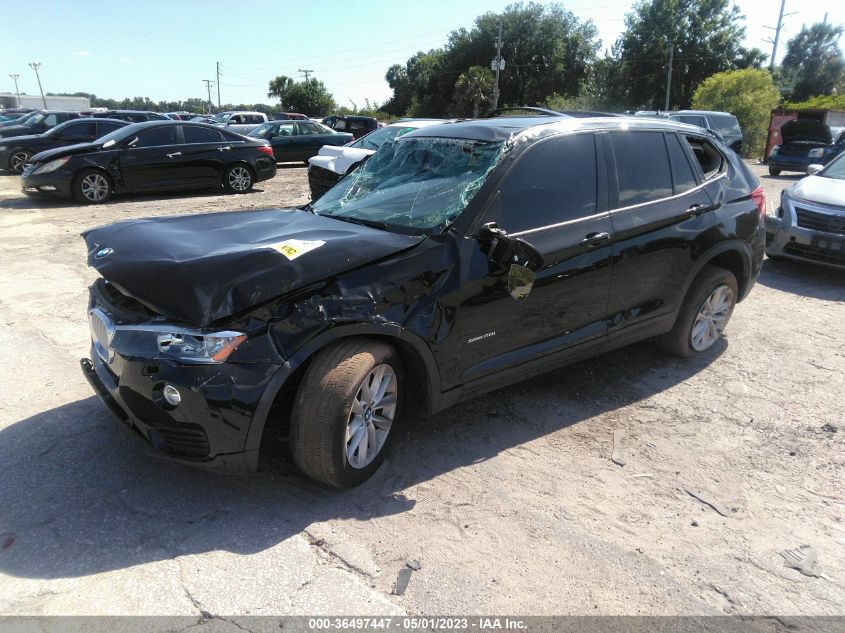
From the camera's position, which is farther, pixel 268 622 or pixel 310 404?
pixel 310 404

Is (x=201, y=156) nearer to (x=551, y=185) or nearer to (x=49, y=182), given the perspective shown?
(x=49, y=182)

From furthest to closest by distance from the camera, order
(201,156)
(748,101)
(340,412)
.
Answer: (748,101) → (201,156) → (340,412)

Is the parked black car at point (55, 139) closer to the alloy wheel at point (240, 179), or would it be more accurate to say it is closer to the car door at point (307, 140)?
the alloy wheel at point (240, 179)

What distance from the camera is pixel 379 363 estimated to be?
2961 millimetres

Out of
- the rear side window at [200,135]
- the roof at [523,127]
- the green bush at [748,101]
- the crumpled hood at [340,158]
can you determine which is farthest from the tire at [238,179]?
the green bush at [748,101]

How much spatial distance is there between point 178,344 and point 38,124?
18.9m

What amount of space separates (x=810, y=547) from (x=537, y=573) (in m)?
1.35

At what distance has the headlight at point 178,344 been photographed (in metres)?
2.58

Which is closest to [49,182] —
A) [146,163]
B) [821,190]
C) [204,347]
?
[146,163]

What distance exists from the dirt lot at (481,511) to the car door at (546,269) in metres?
0.58

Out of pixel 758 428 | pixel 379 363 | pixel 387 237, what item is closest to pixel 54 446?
pixel 379 363

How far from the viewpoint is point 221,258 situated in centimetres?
280

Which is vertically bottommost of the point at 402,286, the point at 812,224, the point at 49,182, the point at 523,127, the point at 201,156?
the point at 812,224

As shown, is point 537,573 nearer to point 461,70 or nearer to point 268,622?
point 268,622
